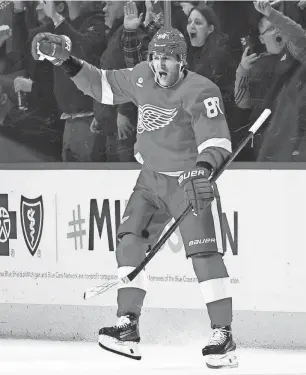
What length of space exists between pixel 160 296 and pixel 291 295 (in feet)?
2.01

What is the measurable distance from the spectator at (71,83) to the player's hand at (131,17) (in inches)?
5.0

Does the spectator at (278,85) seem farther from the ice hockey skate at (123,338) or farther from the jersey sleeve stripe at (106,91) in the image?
the ice hockey skate at (123,338)

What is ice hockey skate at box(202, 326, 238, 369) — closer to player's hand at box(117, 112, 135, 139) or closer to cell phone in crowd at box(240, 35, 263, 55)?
player's hand at box(117, 112, 135, 139)

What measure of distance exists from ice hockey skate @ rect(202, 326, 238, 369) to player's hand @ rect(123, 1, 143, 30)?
1536mm

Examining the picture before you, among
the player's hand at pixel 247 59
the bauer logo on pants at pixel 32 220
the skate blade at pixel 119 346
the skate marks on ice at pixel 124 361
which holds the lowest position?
the skate marks on ice at pixel 124 361

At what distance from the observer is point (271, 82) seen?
5.11 metres

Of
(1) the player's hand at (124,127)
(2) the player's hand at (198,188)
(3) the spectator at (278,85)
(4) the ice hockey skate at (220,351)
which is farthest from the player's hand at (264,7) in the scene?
(4) the ice hockey skate at (220,351)

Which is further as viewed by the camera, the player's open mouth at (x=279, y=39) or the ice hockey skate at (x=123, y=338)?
the player's open mouth at (x=279, y=39)

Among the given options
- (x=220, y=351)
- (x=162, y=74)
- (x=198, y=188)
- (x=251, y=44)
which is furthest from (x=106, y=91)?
(x=220, y=351)

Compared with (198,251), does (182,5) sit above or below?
above

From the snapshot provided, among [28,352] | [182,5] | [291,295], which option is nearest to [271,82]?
[182,5]

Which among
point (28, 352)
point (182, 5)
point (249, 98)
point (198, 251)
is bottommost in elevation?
point (28, 352)

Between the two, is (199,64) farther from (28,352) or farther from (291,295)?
(28,352)

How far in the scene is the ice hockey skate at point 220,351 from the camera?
443cm
